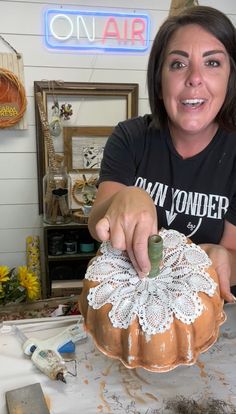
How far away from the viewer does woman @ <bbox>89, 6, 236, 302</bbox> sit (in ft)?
2.90

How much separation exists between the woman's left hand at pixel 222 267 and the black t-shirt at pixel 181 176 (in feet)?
0.67

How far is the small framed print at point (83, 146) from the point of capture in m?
2.20

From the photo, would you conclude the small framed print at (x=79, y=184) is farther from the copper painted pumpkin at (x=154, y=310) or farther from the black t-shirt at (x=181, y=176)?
the copper painted pumpkin at (x=154, y=310)

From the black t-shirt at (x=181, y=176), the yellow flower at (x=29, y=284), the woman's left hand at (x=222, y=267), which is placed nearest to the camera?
the woman's left hand at (x=222, y=267)

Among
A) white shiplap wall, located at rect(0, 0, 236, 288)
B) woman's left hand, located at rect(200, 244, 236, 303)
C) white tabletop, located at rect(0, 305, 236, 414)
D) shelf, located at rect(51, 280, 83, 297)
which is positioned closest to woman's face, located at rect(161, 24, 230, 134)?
woman's left hand, located at rect(200, 244, 236, 303)

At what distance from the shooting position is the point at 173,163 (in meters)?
1.01

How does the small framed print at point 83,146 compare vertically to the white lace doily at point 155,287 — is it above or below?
above

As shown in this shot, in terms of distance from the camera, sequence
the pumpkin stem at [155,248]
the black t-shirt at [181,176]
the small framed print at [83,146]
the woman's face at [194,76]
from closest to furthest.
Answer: the pumpkin stem at [155,248] < the woman's face at [194,76] < the black t-shirt at [181,176] < the small framed print at [83,146]

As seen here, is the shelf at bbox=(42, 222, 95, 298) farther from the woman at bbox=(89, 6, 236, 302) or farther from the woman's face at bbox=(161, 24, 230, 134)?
the woman's face at bbox=(161, 24, 230, 134)

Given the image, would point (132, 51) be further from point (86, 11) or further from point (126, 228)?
point (126, 228)

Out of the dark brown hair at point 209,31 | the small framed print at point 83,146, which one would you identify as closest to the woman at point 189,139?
the dark brown hair at point 209,31

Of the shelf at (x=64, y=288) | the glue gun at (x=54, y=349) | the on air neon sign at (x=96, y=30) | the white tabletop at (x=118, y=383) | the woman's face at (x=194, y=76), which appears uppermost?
the on air neon sign at (x=96, y=30)

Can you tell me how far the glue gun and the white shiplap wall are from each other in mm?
1369

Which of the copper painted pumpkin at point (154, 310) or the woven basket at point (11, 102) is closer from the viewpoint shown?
the copper painted pumpkin at point (154, 310)
